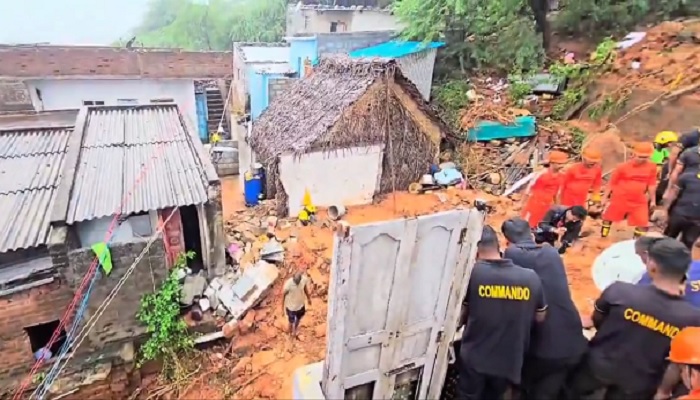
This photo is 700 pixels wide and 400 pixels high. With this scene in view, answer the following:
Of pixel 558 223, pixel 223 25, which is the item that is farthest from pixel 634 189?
pixel 223 25

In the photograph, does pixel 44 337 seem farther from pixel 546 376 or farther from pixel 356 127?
pixel 356 127

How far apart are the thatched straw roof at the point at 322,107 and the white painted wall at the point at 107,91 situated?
5.56m

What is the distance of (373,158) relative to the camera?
1091 cm

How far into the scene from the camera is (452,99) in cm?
1295

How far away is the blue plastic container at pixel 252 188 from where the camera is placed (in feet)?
36.0

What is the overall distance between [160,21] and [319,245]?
4802 cm

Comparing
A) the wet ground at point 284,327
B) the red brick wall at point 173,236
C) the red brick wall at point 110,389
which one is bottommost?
the red brick wall at point 110,389

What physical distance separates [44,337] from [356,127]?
716cm

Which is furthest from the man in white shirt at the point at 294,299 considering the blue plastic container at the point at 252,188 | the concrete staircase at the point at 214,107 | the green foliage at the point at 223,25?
the green foliage at the point at 223,25

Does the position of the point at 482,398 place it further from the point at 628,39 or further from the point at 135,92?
the point at 135,92

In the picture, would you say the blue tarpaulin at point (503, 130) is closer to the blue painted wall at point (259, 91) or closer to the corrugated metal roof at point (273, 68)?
the blue painted wall at point (259, 91)

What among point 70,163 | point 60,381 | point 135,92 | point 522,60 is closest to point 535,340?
point 60,381

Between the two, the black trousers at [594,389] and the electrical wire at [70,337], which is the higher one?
the black trousers at [594,389]

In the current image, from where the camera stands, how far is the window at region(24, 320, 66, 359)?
5.79m
